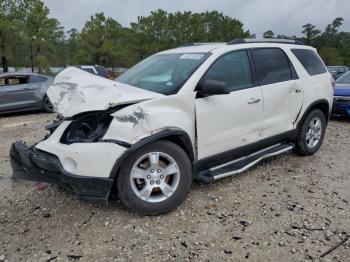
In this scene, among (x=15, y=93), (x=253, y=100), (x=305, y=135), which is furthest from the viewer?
(x=15, y=93)

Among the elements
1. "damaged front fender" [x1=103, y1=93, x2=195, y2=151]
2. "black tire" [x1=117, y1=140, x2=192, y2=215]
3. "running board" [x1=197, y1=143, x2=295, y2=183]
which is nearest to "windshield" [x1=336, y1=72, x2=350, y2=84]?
"running board" [x1=197, y1=143, x2=295, y2=183]

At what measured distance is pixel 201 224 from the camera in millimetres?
3350

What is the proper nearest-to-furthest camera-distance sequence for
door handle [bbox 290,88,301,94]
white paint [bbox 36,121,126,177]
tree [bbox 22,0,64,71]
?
white paint [bbox 36,121,126,177]
door handle [bbox 290,88,301,94]
tree [bbox 22,0,64,71]

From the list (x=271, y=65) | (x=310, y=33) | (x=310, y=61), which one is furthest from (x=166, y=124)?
(x=310, y=33)

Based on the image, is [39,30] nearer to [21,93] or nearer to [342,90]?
[21,93]

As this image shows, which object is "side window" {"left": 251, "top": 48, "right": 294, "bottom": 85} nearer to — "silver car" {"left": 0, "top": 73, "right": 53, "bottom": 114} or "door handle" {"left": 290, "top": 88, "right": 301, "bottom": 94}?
"door handle" {"left": 290, "top": 88, "right": 301, "bottom": 94}

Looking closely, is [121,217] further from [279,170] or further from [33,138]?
[33,138]

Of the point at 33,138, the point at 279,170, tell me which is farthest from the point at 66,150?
the point at 33,138

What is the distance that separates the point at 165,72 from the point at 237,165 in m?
→ 1.41

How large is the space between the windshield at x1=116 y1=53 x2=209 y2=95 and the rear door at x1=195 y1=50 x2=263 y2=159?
0.76 feet

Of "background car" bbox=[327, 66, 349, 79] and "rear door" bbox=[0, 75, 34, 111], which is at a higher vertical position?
"background car" bbox=[327, 66, 349, 79]

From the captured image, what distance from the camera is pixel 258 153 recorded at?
4457 millimetres

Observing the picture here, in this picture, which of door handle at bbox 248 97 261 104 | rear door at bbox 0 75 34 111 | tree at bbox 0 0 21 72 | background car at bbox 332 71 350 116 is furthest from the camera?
tree at bbox 0 0 21 72

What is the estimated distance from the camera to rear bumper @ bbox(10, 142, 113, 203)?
10.0ft
